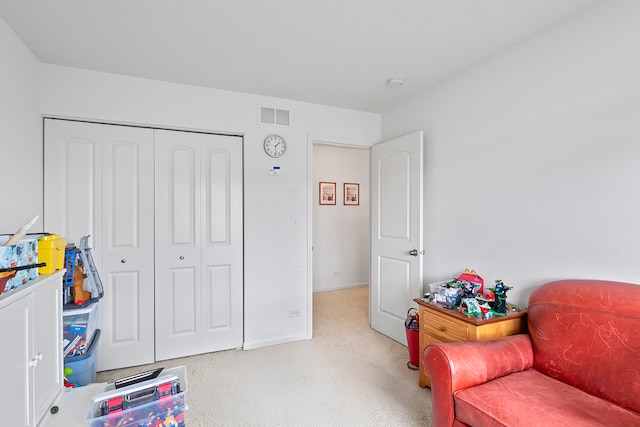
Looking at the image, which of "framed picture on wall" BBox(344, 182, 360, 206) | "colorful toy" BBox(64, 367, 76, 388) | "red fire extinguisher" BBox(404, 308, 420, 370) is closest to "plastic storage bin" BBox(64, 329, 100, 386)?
"colorful toy" BBox(64, 367, 76, 388)

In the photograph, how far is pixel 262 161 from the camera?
292cm

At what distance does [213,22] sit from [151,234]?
1.77 m

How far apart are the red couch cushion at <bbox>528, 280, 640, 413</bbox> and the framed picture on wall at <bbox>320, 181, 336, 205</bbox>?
3.58 meters

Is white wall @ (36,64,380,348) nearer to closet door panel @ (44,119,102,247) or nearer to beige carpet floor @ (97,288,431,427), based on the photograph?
closet door panel @ (44,119,102,247)

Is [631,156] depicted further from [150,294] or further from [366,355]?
[150,294]

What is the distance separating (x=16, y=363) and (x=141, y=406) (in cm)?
47

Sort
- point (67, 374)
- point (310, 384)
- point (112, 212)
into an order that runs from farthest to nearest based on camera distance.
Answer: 1. point (112, 212)
2. point (310, 384)
3. point (67, 374)

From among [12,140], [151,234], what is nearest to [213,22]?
[12,140]

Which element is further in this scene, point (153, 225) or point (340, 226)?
point (340, 226)

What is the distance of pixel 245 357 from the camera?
2709 millimetres

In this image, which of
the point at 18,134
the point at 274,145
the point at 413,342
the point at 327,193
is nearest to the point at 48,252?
the point at 18,134

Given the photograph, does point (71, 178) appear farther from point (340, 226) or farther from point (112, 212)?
point (340, 226)

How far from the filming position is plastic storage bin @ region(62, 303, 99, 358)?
188cm

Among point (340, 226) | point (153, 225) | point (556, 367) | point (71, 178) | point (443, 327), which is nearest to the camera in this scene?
point (556, 367)
